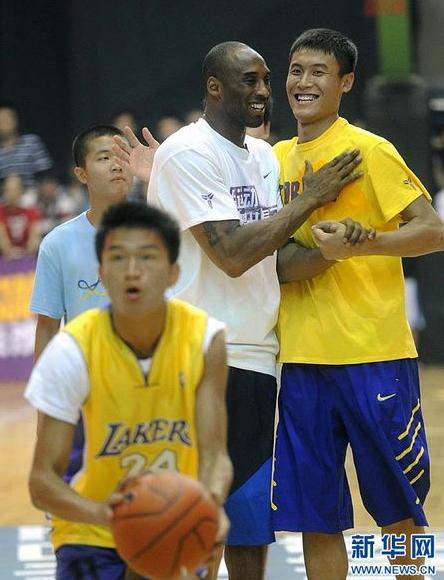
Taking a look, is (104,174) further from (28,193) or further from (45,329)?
(28,193)

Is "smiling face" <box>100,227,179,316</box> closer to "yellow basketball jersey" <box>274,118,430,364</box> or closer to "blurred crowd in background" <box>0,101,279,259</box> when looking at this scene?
"yellow basketball jersey" <box>274,118,430,364</box>

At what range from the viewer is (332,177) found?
4.98 m

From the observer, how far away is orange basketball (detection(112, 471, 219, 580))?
3.54 meters

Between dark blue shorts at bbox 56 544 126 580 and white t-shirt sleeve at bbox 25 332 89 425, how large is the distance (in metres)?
0.45

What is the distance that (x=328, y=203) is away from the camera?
5.07 metres

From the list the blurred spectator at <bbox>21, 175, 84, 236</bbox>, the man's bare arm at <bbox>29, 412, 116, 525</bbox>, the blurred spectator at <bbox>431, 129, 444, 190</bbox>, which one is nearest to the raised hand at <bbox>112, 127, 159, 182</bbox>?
the man's bare arm at <bbox>29, 412, 116, 525</bbox>

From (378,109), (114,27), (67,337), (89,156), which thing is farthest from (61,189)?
(67,337)

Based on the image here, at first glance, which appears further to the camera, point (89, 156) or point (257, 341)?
point (89, 156)

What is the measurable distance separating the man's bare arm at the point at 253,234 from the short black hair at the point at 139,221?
0.97 meters

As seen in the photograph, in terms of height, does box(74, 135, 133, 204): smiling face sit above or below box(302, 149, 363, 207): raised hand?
above

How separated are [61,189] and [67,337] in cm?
1162

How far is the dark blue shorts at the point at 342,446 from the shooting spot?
198 inches

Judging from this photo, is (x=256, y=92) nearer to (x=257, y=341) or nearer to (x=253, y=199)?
(x=253, y=199)

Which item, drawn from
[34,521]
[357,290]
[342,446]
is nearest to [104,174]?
[357,290]
